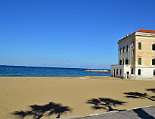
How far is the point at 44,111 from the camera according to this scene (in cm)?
1477

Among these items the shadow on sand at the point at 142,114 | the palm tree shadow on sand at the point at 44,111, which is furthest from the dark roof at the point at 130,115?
the palm tree shadow on sand at the point at 44,111

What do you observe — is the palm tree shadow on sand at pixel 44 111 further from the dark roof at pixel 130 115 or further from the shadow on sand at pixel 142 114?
the shadow on sand at pixel 142 114

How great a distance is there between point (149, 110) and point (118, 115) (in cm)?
226

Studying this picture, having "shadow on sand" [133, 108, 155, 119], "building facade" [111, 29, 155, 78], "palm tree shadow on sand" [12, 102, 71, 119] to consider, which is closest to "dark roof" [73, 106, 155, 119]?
"shadow on sand" [133, 108, 155, 119]

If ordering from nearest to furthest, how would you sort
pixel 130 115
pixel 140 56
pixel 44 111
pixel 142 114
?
pixel 130 115 → pixel 142 114 → pixel 44 111 → pixel 140 56

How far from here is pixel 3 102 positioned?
1748cm

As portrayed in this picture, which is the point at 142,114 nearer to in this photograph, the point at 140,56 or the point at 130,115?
the point at 130,115

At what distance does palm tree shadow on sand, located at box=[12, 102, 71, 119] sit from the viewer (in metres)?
13.7

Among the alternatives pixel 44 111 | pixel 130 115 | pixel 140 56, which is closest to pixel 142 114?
pixel 130 115

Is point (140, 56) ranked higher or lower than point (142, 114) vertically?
higher

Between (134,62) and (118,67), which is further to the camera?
(118,67)

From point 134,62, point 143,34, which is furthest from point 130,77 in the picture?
point 143,34

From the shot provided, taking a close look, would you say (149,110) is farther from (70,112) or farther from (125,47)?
(125,47)

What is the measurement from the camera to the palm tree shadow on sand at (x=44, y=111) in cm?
1373
